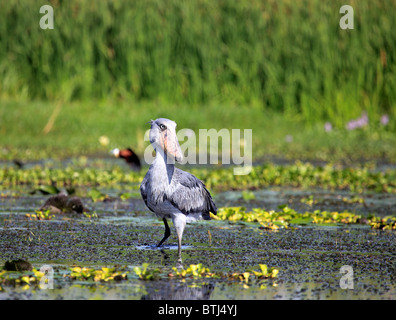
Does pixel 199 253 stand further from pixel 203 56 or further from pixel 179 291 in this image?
pixel 203 56

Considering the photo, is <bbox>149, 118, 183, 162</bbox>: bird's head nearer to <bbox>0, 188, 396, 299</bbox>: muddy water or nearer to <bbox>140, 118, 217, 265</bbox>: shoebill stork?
<bbox>140, 118, 217, 265</bbox>: shoebill stork

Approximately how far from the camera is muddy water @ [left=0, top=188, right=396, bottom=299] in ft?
17.5

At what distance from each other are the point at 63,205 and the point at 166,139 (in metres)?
2.63

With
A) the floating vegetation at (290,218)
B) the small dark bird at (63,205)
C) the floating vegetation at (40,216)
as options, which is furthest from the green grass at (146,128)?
the floating vegetation at (290,218)

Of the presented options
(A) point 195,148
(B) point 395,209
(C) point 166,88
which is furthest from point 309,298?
(C) point 166,88

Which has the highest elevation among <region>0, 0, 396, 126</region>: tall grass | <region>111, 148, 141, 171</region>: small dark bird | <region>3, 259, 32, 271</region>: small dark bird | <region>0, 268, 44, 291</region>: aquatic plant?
<region>0, 0, 396, 126</region>: tall grass

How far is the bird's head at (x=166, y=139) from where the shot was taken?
6.44 metres

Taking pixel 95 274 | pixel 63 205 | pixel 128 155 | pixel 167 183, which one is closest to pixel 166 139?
pixel 167 183

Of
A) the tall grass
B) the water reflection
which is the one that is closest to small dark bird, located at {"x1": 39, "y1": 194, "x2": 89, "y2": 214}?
the water reflection

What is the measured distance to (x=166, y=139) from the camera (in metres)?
6.45

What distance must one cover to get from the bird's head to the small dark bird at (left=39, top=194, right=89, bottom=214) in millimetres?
2386

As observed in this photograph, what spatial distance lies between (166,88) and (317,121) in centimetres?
316

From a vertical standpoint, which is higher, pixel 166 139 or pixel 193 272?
pixel 166 139

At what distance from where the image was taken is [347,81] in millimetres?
16859
